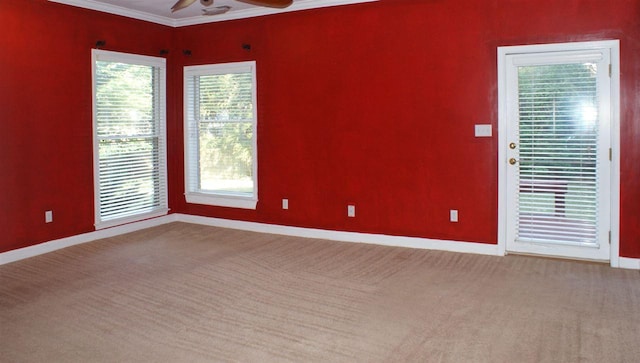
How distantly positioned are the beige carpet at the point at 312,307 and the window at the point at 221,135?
1285mm

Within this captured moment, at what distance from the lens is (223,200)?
650 cm

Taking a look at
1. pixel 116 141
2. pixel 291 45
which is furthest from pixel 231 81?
pixel 116 141

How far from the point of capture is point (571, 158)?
15.4 ft

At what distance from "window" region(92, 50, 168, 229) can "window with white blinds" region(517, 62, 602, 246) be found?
13.5 feet

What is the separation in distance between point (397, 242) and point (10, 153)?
375cm

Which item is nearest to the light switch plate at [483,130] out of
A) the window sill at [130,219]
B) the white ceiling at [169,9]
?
the white ceiling at [169,9]

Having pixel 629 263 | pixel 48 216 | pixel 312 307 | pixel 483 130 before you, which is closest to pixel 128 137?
pixel 48 216

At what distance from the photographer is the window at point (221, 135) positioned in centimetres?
629

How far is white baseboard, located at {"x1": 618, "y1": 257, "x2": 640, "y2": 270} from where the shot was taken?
14.9ft

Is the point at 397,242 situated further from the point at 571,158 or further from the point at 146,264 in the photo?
the point at 146,264

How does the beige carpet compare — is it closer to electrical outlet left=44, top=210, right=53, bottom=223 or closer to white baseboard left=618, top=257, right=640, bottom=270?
white baseboard left=618, top=257, right=640, bottom=270

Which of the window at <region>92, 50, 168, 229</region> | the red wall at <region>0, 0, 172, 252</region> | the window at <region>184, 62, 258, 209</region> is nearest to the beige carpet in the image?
the red wall at <region>0, 0, 172, 252</region>

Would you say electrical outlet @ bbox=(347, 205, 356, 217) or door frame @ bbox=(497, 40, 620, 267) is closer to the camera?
door frame @ bbox=(497, 40, 620, 267)

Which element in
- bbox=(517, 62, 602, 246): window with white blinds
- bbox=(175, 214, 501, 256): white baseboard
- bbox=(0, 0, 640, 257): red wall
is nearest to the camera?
bbox=(517, 62, 602, 246): window with white blinds
